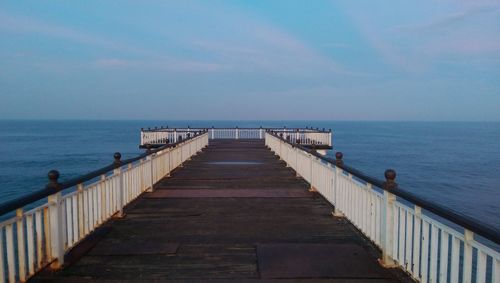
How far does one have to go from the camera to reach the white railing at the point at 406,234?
3840 mm

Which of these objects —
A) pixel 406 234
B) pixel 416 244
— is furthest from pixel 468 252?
pixel 406 234

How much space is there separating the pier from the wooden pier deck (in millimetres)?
16

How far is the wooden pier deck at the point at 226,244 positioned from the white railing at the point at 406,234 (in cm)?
25

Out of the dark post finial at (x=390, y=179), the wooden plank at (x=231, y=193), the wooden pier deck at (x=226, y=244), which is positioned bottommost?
the wooden plank at (x=231, y=193)

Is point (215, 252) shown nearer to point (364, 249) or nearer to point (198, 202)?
point (364, 249)

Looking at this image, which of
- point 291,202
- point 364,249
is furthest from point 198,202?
point 364,249

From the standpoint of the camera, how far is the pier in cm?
465

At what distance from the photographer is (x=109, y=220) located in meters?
7.88

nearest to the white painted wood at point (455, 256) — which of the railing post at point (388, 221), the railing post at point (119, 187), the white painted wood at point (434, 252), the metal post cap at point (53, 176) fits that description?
the white painted wood at point (434, 252)

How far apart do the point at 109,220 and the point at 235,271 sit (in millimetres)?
3537

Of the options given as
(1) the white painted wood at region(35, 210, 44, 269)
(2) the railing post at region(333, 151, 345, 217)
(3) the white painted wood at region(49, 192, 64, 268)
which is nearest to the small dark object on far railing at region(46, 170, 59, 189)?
(3) the white painted wood at region(49, 192, 64, 268)

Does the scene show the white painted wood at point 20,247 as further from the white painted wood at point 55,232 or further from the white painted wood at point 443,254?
the white painted wood at point 443,254

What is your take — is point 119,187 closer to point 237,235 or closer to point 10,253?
point 237,235

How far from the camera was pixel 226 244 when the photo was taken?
6402mm
